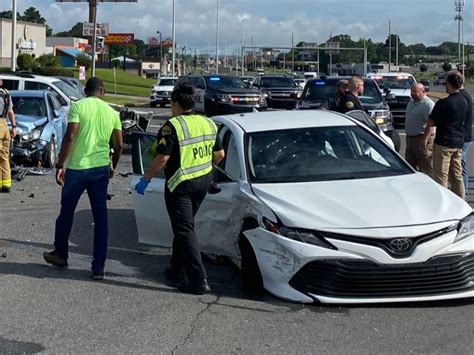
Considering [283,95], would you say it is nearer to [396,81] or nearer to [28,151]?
[396,81]

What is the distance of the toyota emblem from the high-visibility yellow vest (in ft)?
5.61

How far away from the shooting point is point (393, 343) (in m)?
5.37

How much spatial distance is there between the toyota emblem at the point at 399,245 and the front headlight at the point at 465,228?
0.44 metres

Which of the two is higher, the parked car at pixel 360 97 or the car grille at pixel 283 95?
the car grille at pixel 283 95

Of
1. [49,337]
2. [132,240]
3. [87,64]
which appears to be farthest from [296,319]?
[87,64]

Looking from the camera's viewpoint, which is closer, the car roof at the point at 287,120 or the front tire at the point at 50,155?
the car roof at the point at 287,120

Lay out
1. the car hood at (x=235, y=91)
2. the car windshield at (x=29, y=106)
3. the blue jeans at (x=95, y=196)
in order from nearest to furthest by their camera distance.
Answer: the blue jeans at (x=95, y=196), the car windshield at (x=29, y=106), the car hood at (x=235, y=91)

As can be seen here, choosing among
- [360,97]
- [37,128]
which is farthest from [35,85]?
[360,97]

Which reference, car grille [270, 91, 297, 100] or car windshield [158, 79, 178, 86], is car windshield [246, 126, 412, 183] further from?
car windshield [158, 79, 178, 86]

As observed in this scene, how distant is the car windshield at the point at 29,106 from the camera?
1548cm

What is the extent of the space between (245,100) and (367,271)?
20.1 m

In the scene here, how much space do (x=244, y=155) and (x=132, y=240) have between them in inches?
92.0

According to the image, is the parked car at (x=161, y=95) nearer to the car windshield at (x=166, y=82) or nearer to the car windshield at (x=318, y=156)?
the car windshield at (x=166, y=82)

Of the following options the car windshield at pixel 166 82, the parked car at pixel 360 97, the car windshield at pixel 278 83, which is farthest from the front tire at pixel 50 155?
the car windshield at pixel 166 82
